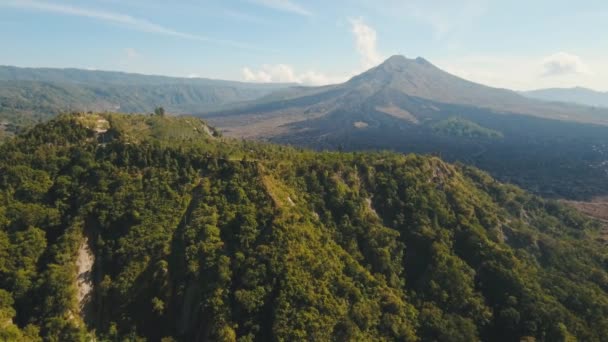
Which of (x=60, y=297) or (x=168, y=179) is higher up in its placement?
(x=168, y=179)

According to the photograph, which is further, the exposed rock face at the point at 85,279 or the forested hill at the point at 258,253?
the exposed rock face at the point at 85,279

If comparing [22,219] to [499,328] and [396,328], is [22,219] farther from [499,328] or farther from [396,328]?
[499,328]

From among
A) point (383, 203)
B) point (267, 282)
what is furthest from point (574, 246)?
point (267, 282)

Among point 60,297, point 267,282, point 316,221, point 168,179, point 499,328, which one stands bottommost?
point 499,328

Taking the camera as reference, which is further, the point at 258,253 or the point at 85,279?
the point at 85,279

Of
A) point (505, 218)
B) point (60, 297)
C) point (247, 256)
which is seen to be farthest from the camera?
point (505, 218)

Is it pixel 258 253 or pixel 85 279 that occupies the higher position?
pixel 258 253

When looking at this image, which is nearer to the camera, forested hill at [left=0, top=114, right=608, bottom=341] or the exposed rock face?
forested hill at [left=0, top=114, right=608, bottom=341]

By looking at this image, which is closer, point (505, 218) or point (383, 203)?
point (383, 203)
